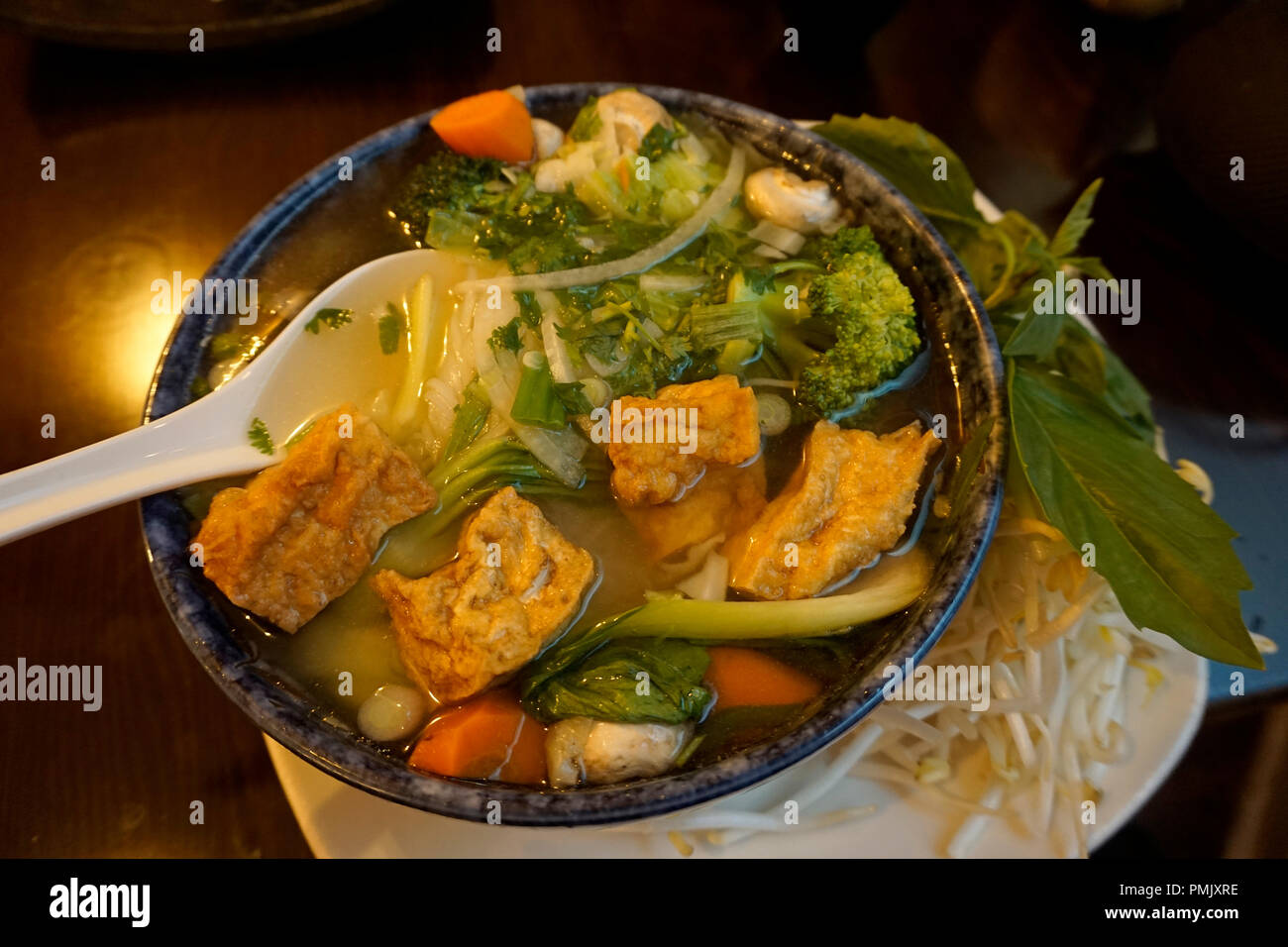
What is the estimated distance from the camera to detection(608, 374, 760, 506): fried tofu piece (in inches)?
73.5

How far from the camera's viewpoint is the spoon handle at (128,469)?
1589mm

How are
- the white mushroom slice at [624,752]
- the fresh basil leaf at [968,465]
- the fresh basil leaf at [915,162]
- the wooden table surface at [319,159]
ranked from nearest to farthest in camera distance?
the white mushroom slice at [624,752] → the fresh basil leaf at [968,465] → the wooden table surface at [319,159] → the fresh basil leaf at [915,162]

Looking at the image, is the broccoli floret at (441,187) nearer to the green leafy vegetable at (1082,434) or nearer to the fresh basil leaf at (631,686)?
the green leafy vegetable at (1082,434)

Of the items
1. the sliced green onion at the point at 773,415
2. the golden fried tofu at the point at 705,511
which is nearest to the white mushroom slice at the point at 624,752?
the golden fried tofu at the point at 705,511

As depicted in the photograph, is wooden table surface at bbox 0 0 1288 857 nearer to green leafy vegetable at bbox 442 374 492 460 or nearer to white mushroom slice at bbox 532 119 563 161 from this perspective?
green leafy vegetable at bbox 442 374 492 460

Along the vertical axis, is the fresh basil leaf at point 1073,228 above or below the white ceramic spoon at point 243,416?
above

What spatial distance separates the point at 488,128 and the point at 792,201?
90 cm

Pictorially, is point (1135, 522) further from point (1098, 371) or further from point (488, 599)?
point (488, 599)

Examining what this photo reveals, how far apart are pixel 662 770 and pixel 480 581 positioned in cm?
56

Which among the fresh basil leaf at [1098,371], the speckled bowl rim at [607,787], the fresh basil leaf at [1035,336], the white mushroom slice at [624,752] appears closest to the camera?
the speckled bowl rim at [607,787]

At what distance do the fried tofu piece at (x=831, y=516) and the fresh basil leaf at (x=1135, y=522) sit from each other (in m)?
0.27

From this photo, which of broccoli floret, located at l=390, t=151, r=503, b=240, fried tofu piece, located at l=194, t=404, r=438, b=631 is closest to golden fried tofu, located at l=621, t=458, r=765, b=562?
fried tofu piece, located at l=194, t=404, r=438, b=631

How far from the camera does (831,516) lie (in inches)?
74.5
